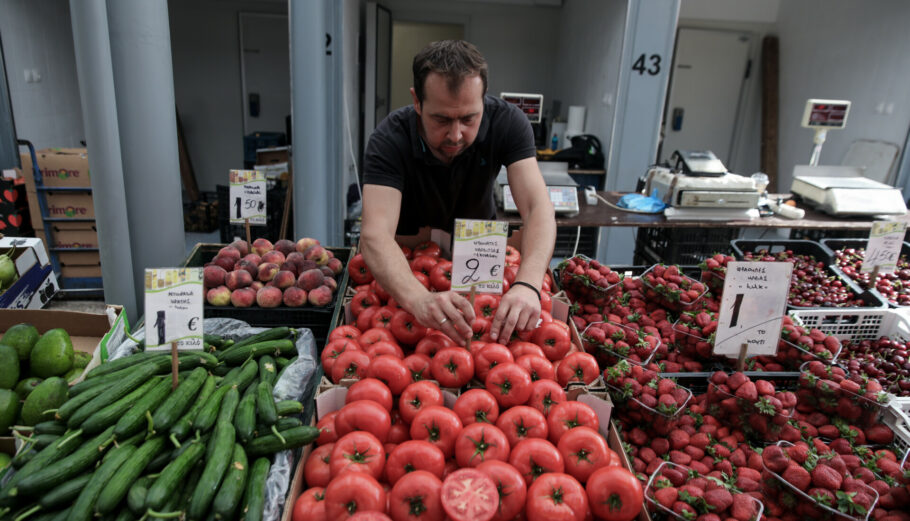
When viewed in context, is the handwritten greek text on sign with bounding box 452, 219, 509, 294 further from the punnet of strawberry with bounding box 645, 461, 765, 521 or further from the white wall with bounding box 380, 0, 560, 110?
the white wall with bounding box 380, 0, 560, 110

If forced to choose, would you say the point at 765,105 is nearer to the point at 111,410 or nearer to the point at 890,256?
the point at 890,256

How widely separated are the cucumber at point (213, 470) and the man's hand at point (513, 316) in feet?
2.57

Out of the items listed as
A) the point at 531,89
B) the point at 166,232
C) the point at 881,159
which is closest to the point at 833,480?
the point at 166,232

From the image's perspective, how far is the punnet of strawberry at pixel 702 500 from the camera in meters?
1.27

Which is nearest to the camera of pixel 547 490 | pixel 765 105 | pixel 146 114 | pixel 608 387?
pixel 547 490

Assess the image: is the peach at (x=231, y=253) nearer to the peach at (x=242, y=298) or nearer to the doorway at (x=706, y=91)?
the peach at (x=242, y=298)

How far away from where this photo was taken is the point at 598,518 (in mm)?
1235

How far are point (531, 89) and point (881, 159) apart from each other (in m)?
4.84

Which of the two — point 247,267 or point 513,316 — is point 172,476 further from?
point 247,267

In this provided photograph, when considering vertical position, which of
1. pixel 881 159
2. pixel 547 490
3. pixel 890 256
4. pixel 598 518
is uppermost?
pixel 881 159

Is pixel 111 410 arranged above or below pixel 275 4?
below

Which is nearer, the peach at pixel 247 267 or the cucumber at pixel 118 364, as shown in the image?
the cucumber at pixel 118 364

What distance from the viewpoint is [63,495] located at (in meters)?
1.25

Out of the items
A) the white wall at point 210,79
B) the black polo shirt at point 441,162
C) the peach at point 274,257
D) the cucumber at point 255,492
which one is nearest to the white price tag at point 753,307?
the black polo shirt at point 441,162
